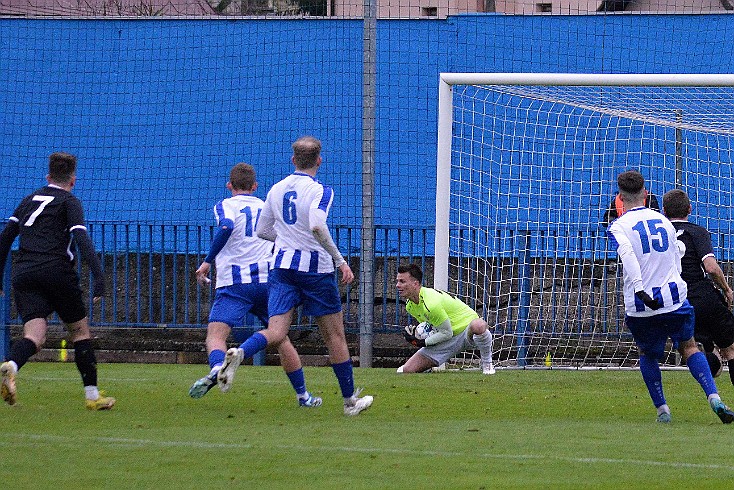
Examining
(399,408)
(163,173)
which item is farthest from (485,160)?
(399,408)

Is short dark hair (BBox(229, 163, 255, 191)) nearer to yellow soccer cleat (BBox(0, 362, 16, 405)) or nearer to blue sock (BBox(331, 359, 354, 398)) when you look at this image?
blue sock (BBox(331, 359, 354, 398))

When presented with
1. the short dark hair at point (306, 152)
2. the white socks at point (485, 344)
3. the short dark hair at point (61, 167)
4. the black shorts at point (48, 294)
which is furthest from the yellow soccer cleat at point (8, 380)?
the white socks at point (485, 344)

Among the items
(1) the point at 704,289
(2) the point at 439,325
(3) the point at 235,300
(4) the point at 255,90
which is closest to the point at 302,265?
(3) the point at 235,300

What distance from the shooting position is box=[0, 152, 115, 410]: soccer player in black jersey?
29.7ft

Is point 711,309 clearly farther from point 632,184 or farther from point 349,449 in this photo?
point 349,449

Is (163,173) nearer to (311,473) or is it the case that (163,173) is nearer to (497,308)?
(497,308)

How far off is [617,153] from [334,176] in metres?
3.90

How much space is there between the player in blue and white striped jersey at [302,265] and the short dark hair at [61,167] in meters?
1.46

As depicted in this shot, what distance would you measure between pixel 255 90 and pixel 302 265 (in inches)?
349

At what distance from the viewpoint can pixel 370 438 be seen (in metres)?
7.52

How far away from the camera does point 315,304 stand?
880 cm

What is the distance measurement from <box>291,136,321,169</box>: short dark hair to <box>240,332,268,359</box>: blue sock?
121 cm

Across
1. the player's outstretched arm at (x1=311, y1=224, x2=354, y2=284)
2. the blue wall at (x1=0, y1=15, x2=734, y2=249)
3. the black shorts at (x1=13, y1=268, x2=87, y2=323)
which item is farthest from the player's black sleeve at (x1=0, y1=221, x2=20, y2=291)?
the blue wall at (x1=0, y1=15, x2=734, y2=249)

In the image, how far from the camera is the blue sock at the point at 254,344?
28.0ft
